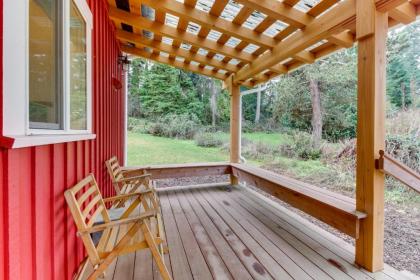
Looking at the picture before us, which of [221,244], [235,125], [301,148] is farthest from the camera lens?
[301,148]

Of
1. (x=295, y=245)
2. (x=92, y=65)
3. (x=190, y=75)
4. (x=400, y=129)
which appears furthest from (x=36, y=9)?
(x=190, y=75)

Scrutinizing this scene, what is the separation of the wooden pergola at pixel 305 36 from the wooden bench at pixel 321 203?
0.09 metres

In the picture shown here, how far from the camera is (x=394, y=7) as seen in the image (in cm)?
177

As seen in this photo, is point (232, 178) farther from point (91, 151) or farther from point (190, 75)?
point (190, 75)

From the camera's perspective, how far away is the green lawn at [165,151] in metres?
6.83

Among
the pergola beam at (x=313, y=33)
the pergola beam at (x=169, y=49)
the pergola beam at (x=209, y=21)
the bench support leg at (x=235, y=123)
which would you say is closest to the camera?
the pergola beam at (x=313, y=33)

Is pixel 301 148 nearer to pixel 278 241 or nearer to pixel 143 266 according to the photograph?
pixel 278 241

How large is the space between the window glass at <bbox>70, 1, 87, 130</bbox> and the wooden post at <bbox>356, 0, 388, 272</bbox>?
2.27 m

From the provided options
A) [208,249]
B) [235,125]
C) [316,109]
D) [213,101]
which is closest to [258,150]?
[316,109]

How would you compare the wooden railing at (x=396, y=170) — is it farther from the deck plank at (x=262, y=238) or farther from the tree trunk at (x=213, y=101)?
the tree trunk at (x=213, y=101)

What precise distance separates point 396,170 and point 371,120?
45 cm

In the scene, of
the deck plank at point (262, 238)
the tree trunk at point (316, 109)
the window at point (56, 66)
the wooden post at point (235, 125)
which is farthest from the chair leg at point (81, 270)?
the tree trunk at point (316, 109)

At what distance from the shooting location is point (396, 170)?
1866 mm

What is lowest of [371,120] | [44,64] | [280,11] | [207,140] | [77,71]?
[207,140]
